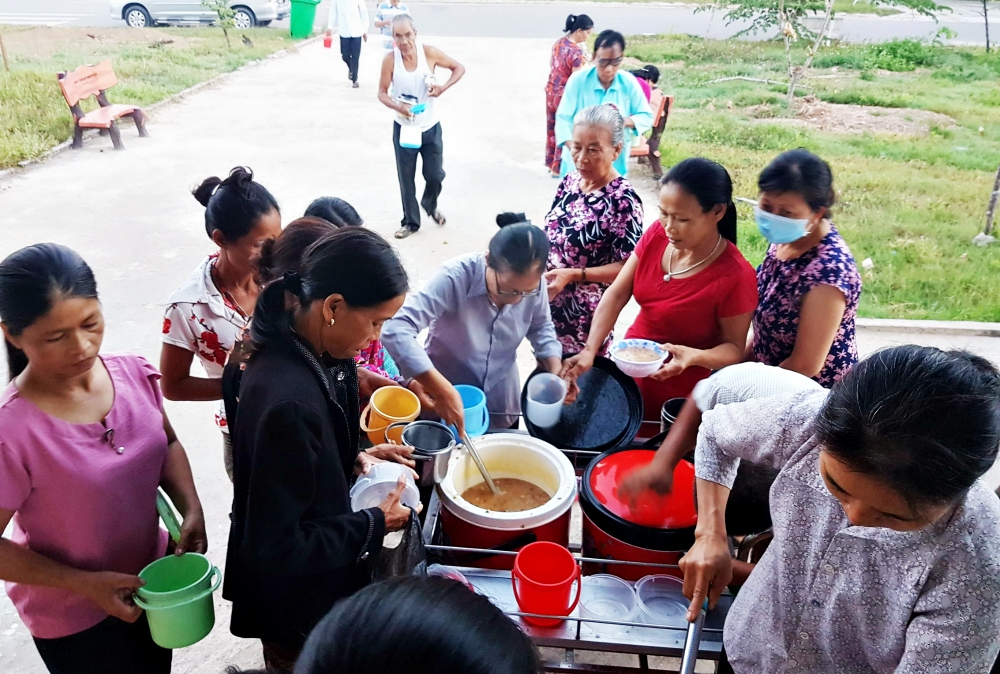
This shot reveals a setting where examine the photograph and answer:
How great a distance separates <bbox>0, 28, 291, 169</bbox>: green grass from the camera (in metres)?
8.00

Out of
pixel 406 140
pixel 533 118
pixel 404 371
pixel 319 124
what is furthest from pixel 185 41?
pixel 404 371

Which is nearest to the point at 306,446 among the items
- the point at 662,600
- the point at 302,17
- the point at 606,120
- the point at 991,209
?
the point at 662,600

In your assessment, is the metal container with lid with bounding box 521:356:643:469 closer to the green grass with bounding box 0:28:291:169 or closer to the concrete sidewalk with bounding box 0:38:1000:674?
the concrete sidewalk with bounding box 0:38:1000:674

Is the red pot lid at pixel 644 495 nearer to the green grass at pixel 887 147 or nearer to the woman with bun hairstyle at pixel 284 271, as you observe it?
the woman with bun hairstyle at pixel 284 271

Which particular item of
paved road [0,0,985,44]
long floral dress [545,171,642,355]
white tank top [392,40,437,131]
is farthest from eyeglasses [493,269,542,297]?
paved road [0,0,985,44]

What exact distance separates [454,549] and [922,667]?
0.96 metres

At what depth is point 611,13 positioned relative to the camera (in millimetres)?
19109

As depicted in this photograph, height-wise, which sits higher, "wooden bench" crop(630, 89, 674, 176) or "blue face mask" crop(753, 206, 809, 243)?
"blue face mask" crop(753, 206, 809, 243)

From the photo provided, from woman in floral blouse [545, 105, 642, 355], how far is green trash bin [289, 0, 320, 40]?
1309 cm

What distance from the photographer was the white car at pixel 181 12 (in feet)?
49.1

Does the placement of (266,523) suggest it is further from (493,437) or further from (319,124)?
(319,124)

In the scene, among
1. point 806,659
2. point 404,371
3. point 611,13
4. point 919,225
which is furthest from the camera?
point 611,13

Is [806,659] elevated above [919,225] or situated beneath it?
elevated above

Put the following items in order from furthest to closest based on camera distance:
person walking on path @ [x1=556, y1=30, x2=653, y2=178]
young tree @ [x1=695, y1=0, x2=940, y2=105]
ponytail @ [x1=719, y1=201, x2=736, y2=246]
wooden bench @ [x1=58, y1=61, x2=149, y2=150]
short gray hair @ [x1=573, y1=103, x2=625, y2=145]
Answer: young tree @ [x1=695, y1=0, x2=940, y2=105] → wooden bench @ [x1=58, y1=61, x2=149, y2=150] → person walking on path @ [x1=556, y1=30, x2=653, y2=178] → short gray hair @ [x1=573, y1=103, x2=625, y2=145] → ponytail @ [x1=719, y1=201, x2=736, y2=246]
